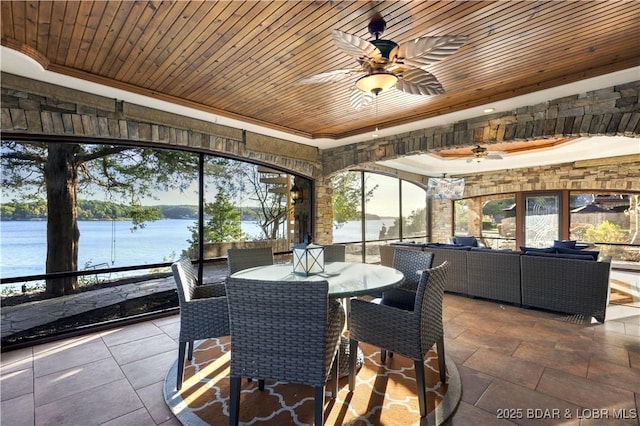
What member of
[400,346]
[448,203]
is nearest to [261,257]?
[400,346]

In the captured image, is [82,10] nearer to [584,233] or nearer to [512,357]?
[512,357]

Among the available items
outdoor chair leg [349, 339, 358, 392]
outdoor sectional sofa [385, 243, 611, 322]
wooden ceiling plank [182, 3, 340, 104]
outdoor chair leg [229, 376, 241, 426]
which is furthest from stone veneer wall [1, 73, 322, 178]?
outdoor sectional sofa [385, 243, 611, 322]

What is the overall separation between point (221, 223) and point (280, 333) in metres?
3.52

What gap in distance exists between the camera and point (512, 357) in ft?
9.04

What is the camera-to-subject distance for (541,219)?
8375 millimetres

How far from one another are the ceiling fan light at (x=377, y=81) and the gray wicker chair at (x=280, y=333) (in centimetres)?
155

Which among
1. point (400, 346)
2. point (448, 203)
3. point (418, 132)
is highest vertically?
point (418, 132)

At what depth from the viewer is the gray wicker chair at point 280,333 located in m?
1.61

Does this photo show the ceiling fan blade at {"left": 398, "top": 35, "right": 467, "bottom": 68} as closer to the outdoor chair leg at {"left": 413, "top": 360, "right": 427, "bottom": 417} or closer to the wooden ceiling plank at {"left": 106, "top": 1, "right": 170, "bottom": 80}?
the wooden ceiling plank at {"left": 106, "top": 1, "right": 170, "bottom": 80}

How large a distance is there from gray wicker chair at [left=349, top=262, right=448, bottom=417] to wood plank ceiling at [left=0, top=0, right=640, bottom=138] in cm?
185

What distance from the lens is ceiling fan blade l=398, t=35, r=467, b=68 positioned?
6.25ft

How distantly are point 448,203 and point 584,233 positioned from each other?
11.7 ft

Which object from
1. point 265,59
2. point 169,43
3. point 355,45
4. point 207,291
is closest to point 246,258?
point 207,291

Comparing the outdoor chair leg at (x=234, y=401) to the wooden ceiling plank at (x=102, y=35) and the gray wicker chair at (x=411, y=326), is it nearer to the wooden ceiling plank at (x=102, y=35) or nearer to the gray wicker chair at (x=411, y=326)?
A: the gray wicker chair at (x=411, y=326)
